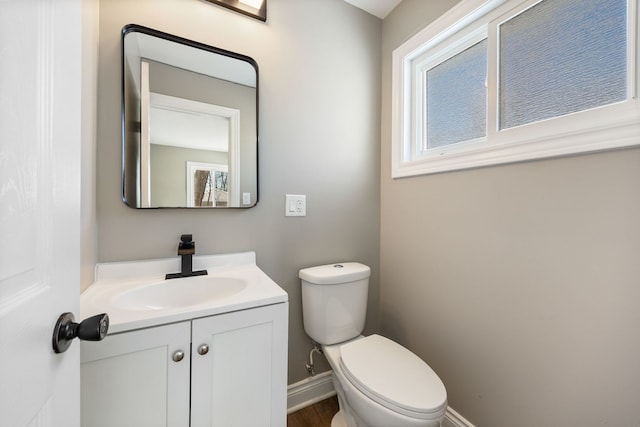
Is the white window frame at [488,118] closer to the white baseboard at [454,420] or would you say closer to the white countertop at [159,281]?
the white countertop at [159,281]

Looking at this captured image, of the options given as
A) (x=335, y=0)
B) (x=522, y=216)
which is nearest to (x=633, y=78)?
(x=522, y=216)

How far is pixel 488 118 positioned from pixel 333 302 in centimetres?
114

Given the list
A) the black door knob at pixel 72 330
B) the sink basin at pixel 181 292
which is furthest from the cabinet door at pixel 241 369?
the black door knob at pixel 72 330

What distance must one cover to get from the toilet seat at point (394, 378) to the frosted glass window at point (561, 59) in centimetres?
111

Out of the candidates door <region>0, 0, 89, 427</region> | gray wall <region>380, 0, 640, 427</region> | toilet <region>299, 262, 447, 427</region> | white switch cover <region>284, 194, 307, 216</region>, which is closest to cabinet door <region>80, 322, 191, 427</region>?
door <region>0, 0, 89, 427</region>

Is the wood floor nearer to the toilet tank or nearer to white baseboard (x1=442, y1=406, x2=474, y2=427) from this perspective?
the toilet tank

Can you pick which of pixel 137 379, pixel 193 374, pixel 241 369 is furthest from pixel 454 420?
pixel 137 379

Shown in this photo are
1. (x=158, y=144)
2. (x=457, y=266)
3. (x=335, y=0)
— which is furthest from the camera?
(x=335, y=0)

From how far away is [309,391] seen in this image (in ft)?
4.64

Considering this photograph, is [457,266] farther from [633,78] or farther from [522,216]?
[633,78]

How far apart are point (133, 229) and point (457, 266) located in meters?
1.47

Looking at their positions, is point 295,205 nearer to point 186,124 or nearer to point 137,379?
point 186,124

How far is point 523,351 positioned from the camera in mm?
963

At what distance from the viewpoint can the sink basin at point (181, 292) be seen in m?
0.92
